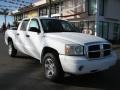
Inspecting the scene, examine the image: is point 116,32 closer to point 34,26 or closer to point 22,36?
point 22,36

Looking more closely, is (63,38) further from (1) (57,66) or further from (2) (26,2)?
(2) (26,2)

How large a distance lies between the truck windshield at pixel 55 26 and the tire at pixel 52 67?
1088mm

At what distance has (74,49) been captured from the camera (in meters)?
7.24

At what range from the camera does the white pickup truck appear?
716 cm

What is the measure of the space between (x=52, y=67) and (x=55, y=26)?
1868 millimetres

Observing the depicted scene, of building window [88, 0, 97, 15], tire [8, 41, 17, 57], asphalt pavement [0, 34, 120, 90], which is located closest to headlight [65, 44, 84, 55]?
asphalt pavement [0, 34, 120, 90]

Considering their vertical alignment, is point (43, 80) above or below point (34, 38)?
below

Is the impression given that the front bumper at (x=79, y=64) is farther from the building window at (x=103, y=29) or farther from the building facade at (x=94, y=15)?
the building window at (x=103, y=29)

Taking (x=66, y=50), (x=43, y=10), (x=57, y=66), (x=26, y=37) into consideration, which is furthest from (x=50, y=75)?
(x=43, y=10)

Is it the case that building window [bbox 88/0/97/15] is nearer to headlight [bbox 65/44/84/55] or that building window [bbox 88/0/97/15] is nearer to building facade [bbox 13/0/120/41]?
building facade [bbox 13/0/120/41]

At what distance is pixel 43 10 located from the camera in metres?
37.4

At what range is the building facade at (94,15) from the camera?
26.8 m

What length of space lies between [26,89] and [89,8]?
68.8 ft

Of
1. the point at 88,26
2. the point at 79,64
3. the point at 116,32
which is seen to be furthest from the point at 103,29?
the point at 79,64
